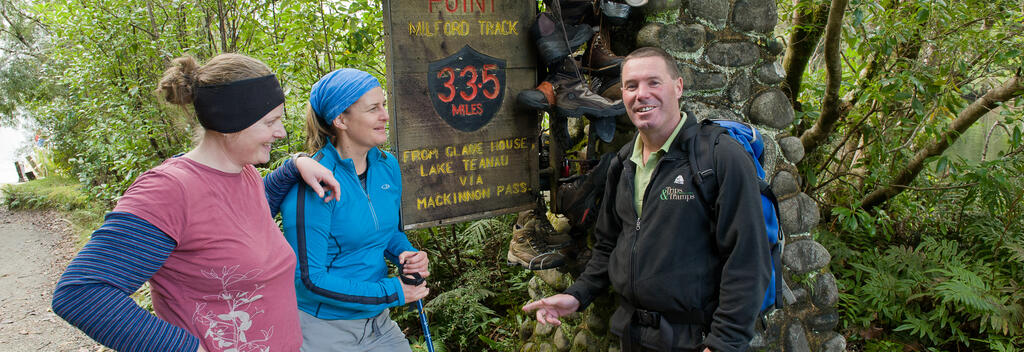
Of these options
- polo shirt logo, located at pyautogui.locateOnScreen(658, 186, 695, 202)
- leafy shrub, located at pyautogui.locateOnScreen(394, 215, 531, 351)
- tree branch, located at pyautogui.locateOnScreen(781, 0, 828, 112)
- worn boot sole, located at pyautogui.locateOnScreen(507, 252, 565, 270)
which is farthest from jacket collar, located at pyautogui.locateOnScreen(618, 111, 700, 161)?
tree branch, located at pyautogui.locateOnScreen(781, 0, 828, 112)

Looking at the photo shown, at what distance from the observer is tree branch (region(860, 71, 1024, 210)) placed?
5.04 metres

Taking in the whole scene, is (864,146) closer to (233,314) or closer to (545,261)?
Result: (545,261)

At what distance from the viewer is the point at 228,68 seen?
202 cm

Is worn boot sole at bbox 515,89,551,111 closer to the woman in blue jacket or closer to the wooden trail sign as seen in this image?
the wooden trail sign

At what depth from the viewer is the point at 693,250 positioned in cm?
259

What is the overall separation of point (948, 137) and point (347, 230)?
505 cm

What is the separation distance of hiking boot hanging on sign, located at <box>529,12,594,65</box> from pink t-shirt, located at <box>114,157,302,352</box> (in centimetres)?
192

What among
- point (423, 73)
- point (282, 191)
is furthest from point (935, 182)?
point (282, 191)

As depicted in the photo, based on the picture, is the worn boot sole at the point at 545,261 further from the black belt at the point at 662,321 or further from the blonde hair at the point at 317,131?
the blonde hair at the point at 317,131

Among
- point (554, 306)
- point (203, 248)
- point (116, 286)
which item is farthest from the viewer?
point (554, 306)

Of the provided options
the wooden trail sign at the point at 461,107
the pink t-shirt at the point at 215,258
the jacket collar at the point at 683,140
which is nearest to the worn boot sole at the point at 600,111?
the wooden trail sign at the point at 461,107

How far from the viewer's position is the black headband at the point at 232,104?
1955 mm

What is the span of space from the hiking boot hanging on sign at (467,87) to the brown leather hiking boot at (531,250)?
78 cm

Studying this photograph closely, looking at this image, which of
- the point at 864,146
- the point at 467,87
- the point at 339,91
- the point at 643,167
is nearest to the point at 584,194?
the point at 643,167
